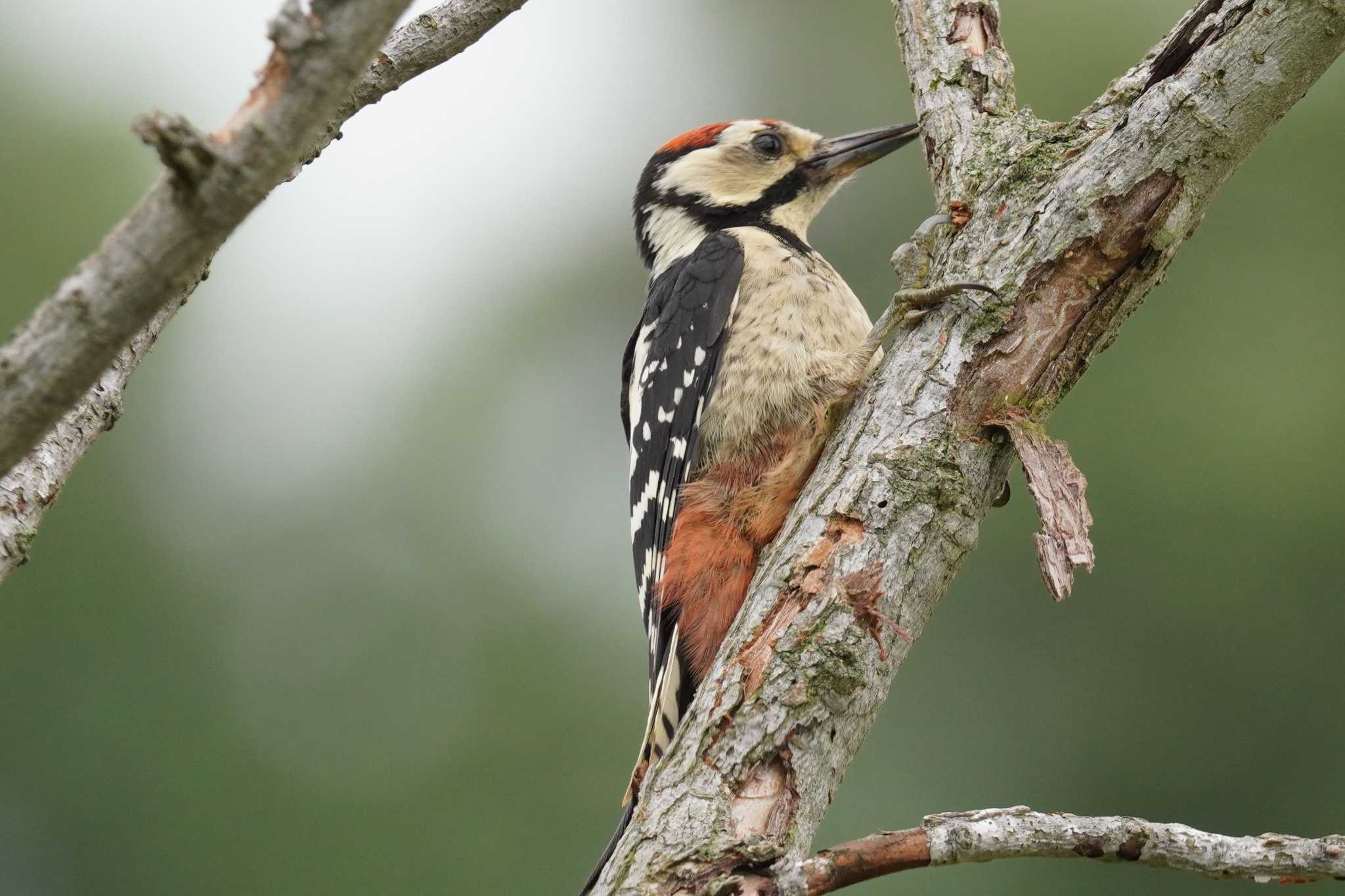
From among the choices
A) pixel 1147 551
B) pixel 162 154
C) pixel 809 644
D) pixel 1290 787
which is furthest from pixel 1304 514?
pixel 162 154

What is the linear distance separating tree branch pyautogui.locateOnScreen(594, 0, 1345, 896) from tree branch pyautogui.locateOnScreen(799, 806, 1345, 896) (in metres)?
0.17

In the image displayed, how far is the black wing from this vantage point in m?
3.59

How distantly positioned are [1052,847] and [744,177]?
2912 mm

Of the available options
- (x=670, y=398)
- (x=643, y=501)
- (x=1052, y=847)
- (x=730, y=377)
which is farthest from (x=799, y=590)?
(x=643, y=501)

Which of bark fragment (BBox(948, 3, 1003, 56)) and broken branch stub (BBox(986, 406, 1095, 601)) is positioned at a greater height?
bark fragment (BBox(948, 3, 1003, 56))

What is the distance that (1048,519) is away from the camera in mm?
2652

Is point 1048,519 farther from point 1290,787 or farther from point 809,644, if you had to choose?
point 1290,787

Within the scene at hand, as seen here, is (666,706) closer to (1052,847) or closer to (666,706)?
(666,706)

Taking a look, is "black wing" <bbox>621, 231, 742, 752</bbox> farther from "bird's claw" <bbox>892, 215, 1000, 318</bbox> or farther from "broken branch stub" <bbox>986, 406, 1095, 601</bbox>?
"broken branch stub" <bbox>986, 406, 1095, 601</bbox>

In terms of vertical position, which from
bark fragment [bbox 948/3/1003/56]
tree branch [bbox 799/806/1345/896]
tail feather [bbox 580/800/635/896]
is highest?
bark fragment [bbox 948/3/1003/56]

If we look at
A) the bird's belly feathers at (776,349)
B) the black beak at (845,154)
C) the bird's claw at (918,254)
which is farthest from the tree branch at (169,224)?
the black beak at (845,154)

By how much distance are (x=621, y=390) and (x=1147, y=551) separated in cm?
444

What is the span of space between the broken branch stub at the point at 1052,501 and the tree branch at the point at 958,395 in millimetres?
39

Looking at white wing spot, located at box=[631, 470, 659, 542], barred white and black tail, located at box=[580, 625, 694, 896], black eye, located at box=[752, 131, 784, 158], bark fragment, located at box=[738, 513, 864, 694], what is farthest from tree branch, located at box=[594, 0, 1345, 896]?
black eye, located at box=[752, 131, 784, 158]
